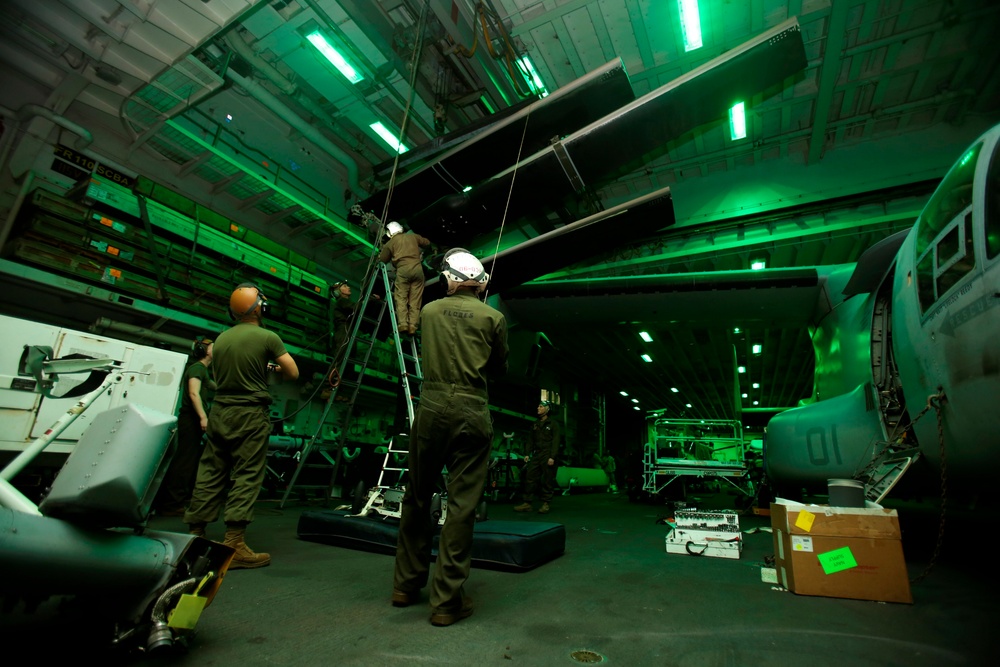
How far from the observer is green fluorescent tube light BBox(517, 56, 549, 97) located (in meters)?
6.26

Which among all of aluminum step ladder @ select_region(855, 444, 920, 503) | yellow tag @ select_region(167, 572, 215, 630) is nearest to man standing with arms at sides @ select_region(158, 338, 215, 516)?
yellow tag @ select_region(167, 572, 215, 630)

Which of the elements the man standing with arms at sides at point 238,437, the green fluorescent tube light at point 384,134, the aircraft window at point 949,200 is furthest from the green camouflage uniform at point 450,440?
the green fluorescent tube light at point 384,134

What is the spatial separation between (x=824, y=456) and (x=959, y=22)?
19.1 feet

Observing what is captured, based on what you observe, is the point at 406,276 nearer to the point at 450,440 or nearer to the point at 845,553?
the point at 450,440

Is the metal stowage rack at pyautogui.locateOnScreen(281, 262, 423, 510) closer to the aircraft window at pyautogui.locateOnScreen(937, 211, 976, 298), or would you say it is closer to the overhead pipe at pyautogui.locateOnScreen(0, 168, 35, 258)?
the aircraft window at pyautogui.locateOnScreen(937, 211, 976, 298)

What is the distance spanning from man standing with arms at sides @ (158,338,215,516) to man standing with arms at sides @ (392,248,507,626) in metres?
3.59

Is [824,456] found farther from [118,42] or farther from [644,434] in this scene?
[644,434]

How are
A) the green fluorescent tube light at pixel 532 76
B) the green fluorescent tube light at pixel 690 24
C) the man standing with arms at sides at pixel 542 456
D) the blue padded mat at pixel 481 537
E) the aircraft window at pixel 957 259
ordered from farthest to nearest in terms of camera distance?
the man standing with arms at sides at pixel 542 456, the green fluorescent tube light at pixel 532 76, the green fluorescent tube light at pixel 690 24, the blue padded mat at pixel 481 537, the aircraft window at pixel 957 259

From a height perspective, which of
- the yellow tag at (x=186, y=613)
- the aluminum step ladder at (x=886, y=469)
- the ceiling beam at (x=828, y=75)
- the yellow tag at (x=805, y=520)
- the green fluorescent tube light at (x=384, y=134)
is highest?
the green fluorescent tube light at (x=384, y=134)

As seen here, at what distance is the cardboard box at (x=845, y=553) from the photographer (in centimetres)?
233

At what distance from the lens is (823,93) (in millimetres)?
6203

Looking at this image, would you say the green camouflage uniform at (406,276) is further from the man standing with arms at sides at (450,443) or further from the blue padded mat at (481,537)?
the man standing with arms at sides at (450,443)

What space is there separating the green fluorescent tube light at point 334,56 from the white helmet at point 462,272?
548 cm

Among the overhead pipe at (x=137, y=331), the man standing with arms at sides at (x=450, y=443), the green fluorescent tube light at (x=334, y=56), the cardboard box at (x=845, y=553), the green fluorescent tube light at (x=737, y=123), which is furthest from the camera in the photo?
the green fluorescent tube light at (x=737, y=123)
